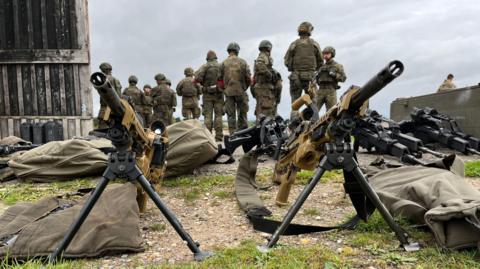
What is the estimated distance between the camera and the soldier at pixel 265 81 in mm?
9492

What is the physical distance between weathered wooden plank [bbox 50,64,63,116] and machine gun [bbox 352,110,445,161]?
7577 mm

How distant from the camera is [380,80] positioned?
89.5 inches

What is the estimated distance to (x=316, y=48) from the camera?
9367 mm

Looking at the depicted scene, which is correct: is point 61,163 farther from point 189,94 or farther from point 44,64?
point 189,94

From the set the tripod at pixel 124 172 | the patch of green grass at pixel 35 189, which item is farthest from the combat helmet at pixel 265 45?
the tripod at pixel 124 172

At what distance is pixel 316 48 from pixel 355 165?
7.13 m

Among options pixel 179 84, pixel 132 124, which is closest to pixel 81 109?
Answer: pixel 179 84

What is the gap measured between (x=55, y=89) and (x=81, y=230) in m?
8.12

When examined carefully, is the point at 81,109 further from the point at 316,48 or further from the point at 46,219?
the point at 46,219

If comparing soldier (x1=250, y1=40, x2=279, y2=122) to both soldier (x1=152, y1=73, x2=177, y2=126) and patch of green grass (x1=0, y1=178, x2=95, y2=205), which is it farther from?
soldier (x1=152, y1=73, x2=177, y2=126)

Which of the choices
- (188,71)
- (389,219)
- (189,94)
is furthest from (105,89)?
(188,71)

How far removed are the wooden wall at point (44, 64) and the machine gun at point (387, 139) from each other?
7107mm

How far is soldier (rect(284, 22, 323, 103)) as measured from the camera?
933 cm

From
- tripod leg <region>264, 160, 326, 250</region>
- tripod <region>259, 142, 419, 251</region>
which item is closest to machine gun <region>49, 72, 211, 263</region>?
tripod leg <region>264, 160, 326, 250</region>
